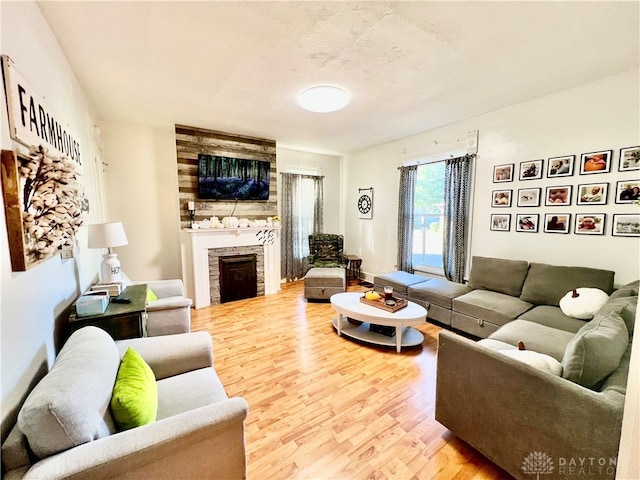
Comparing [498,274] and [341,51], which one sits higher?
[341,51]

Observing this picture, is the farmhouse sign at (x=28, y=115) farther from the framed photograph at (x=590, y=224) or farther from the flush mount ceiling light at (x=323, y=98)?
the framed photograph at (x=590, y=224)

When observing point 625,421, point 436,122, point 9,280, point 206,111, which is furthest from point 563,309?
point 206,111

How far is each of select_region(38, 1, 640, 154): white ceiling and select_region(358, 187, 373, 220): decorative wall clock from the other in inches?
84.6

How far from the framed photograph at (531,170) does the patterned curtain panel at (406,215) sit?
151cm

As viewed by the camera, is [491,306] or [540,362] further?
[491,306]

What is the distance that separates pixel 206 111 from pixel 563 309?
4.35 m

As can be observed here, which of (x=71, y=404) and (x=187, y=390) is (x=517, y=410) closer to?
(x=187, y=390)

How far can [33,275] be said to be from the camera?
132 cm

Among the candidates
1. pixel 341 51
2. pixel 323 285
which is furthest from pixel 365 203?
pixel 341 51

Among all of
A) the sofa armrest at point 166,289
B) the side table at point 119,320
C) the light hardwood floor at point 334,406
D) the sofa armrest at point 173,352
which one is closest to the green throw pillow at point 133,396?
the sofa armrest at point 173,352

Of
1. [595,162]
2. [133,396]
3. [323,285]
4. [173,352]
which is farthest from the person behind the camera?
[323,285]

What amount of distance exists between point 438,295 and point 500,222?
1.25 m

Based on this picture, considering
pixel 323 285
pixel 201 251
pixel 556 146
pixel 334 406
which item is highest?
pixel 556 146

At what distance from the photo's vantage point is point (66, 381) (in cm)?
102
